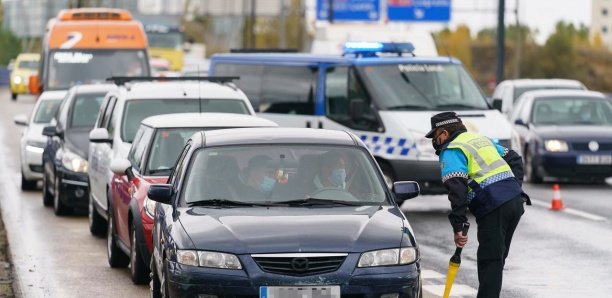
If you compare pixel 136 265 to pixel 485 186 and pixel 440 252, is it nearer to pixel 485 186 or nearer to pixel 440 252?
pixel 485 186

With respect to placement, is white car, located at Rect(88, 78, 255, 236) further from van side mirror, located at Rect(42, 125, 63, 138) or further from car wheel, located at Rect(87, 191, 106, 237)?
van side mirror, located at Rect(42, 125, 63, 138)

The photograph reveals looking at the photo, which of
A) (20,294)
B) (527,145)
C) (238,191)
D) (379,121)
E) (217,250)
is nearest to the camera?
(217,250)

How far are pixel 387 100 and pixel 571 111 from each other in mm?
6981

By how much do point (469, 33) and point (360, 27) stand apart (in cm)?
11733

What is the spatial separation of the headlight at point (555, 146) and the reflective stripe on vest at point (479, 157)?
587 inches

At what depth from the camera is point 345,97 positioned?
21594 mm

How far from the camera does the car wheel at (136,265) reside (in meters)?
13.2

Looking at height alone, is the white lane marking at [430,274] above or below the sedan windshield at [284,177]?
below

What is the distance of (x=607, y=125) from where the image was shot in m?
26.8

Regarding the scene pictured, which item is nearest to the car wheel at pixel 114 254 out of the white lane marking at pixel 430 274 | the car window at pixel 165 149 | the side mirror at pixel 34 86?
the car window at pixel 165 149

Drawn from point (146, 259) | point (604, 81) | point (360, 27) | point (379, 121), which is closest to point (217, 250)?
point (146, 259)

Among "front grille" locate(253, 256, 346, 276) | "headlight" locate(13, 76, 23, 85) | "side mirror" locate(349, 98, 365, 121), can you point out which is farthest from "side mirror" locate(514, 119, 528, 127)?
"headlight" locate(13, 76, 23, 85)

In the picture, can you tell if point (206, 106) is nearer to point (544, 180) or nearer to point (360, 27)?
point (544, 180)

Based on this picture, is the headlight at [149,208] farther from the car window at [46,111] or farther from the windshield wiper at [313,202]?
the car window at [46,111]
